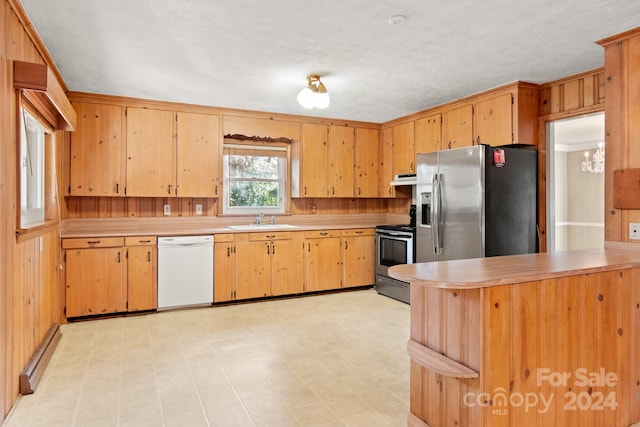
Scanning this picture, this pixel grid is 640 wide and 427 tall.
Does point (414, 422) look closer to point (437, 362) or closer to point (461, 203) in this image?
point (437, 362)

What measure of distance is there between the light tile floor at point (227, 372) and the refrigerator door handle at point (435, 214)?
89cm

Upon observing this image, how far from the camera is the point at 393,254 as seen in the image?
528cm

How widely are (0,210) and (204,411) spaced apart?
5.37 feet

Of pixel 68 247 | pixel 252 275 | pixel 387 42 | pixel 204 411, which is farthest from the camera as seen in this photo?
pixel 252 275

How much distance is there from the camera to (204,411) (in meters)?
2.37

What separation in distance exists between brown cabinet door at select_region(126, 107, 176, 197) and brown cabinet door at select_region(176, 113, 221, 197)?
10 centimetres

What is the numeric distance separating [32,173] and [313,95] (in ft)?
8.09

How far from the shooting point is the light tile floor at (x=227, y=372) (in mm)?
2328

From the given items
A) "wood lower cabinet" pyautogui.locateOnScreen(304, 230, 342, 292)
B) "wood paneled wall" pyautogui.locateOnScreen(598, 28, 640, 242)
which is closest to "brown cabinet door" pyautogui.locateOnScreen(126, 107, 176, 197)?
"wood lower cabinet" pyautogui.locateOnScreen(304, 230, 342, 292)

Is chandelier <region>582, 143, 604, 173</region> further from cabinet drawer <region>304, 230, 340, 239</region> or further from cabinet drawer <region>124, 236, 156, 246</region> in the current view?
cabinet drawer <region>124, 236, 156, 246</region>

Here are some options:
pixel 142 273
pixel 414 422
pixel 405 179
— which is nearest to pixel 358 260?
pixel 405 179

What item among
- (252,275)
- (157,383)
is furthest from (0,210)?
(252,275)

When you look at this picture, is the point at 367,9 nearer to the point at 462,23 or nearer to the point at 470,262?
the point at 462,23

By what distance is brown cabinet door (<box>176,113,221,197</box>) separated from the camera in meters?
4.91
